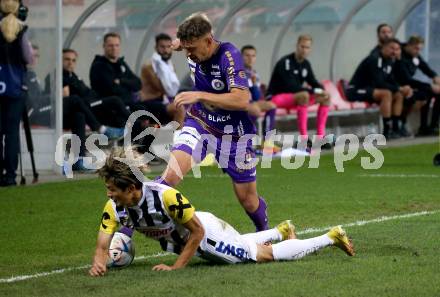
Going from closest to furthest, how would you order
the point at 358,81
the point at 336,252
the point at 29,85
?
the point at 336,252, the point at 29,85, the point at 358,81

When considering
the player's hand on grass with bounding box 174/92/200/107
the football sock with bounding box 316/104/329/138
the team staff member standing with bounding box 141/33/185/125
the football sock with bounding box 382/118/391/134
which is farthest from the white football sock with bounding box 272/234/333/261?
the football sock with bounding box 382/118/391/134

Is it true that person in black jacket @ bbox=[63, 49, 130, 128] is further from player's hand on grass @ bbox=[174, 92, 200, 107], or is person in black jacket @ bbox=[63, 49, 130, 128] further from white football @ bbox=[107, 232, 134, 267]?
white football @ bbox=[107, 232, 134, 267]

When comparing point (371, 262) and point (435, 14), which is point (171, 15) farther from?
point (371, 262)

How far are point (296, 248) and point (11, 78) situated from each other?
6858 mm

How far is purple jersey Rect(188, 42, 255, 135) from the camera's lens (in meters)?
9.38

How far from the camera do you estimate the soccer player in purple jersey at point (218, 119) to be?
9269 mm

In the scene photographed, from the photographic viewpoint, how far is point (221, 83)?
954cm

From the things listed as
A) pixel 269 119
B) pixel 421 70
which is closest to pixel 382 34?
pixel 421 70

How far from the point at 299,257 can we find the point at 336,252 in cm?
54

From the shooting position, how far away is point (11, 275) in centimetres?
844

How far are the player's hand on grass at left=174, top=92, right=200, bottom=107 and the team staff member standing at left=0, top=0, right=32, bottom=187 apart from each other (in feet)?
19.3

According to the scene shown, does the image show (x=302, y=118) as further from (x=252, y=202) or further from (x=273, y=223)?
(x=252, y=202)

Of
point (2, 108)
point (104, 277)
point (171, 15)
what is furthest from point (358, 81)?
point (104, 277)

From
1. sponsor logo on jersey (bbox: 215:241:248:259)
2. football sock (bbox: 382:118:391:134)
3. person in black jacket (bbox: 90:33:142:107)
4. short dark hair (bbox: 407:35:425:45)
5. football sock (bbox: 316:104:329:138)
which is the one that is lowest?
football sock (bbox: 382:118:391:134)
